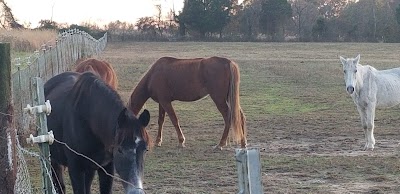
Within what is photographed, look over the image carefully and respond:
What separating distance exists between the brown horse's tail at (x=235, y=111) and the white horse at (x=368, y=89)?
175cm

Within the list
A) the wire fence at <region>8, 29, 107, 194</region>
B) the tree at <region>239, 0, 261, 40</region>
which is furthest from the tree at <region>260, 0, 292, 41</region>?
the wire fence at <region>8, 29, 107, 194</region>

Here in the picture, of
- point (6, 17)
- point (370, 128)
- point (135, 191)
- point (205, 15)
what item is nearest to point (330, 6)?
point (205, 15)

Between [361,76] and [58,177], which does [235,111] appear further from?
[58,177]

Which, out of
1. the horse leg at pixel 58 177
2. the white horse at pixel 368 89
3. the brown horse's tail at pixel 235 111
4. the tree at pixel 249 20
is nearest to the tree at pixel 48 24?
the tree at pixel 249 20

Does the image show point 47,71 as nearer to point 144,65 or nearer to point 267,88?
point 267,88

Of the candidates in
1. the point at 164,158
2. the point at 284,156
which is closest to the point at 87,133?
the point at 164,158

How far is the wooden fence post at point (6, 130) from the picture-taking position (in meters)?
3.37

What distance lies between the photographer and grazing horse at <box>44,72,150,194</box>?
4.07 metres

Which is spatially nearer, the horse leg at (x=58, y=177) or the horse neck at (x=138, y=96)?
the horse leg at (x=58, y=177)

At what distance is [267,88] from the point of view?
1838cm

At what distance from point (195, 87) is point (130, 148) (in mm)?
5933

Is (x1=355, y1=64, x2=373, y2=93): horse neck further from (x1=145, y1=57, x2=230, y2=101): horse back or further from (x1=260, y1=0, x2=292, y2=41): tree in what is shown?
(x1=260, y1=0, x2=292, y2=41): tree

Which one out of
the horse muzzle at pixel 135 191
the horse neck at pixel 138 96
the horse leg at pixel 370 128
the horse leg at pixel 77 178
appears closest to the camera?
the horse muzzle at pixel 135 191

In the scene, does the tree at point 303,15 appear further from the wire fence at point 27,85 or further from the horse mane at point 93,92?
the horse mane at point 93,92
